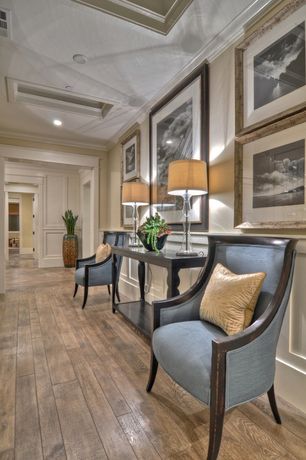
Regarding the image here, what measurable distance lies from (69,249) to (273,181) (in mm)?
5593

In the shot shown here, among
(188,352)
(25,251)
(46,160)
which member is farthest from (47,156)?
(25,251)

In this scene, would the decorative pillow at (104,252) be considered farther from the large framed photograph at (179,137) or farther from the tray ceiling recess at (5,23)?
the tray ceiling recess at (5,23)

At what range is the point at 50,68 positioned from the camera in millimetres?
2545

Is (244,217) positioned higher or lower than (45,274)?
higher

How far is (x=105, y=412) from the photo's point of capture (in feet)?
4.91

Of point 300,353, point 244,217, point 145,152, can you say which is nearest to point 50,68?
point 145,152

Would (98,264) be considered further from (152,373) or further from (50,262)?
(50,262)

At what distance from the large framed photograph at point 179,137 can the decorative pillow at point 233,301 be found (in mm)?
878

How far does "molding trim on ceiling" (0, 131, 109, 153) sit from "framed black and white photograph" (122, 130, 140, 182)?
3.08 feet

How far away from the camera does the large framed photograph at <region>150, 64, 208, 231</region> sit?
2.31 metres

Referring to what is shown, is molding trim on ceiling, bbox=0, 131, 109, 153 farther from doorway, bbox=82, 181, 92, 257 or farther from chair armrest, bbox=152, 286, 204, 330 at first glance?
chair armrest, bbox=152, 286, 204, 330

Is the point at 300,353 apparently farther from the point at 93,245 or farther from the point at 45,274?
the point at 45,274

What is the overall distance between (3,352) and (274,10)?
325 centimetres

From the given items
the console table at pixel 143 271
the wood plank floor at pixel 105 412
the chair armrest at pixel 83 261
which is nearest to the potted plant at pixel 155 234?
the console table at pixel 143 271
